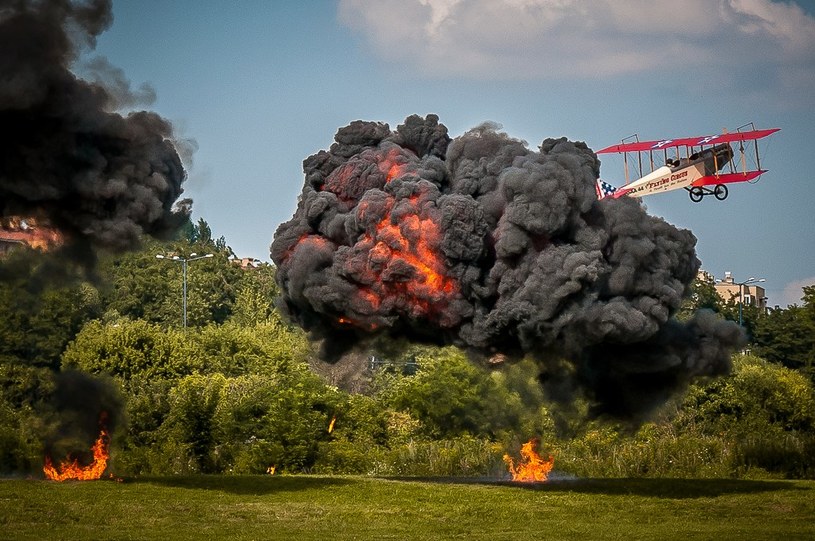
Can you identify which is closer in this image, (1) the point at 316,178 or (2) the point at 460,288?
(2) the point at 460,288

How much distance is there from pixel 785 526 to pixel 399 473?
23.6m

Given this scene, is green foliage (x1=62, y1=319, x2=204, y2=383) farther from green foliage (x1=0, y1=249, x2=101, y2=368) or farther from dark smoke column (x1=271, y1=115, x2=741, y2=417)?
dark smoke column (x1=271, y1=115, x2=741, y2=417)

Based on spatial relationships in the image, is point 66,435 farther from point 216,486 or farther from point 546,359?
point 546,359

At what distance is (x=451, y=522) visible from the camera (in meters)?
42.4

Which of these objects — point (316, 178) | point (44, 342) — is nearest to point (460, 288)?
point (316, 178)

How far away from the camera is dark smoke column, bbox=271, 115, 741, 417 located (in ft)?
145

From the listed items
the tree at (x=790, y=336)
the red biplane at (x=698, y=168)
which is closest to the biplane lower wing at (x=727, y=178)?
the red biplane at (x=698, y=168)

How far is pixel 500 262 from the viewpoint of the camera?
1770 inches

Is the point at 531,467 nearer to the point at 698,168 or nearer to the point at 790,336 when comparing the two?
the point at 698,168

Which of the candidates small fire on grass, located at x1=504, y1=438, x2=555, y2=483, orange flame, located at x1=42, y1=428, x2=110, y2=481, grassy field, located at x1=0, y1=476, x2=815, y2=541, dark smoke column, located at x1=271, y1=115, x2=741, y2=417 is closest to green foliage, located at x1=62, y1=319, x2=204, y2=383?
small fire on grass, located at x1=504, y1=438, x2=555, y2=483

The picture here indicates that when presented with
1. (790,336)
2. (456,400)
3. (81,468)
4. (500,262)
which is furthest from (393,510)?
(790,336)

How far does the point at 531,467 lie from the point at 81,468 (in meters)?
17.4

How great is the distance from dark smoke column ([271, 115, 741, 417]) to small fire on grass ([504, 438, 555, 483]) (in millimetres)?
5056

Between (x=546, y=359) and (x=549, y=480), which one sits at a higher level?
(x=546, y=359)
